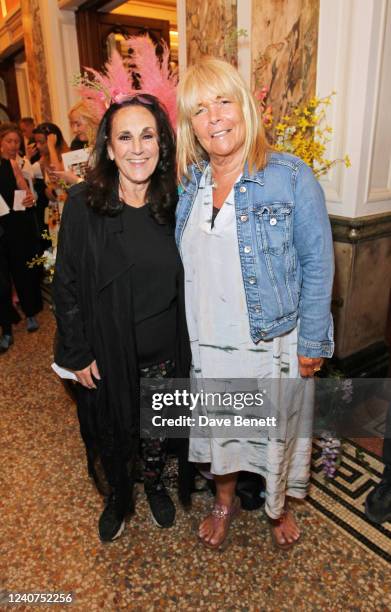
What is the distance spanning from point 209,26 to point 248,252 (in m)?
2.10

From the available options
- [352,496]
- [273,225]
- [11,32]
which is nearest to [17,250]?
[273,225]

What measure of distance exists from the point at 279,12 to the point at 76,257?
5.83ft

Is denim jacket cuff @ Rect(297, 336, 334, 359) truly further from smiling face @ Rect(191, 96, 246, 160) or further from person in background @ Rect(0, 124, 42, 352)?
person in background @ Rect(0, 124, 42, 352)

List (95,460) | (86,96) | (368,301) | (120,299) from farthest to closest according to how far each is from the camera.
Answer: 1. (368,301)
2. (95,460)
3. (86,96)
4. (120,299)

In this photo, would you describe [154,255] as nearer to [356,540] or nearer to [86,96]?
[86,96]

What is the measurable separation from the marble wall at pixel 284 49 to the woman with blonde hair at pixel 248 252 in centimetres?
110

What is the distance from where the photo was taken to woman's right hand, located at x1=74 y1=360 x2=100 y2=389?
1.61 m

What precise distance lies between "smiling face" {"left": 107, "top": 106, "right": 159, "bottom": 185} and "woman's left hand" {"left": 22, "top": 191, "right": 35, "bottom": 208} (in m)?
2.52

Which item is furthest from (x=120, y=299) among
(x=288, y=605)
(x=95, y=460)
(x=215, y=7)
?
(x=215, y=7)

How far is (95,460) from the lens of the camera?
1864mm

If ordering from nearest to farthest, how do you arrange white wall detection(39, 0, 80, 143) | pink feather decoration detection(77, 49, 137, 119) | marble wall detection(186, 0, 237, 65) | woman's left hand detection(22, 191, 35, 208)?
1. pink feather decoration detection(77, 49, 137, 119)
2. marble wall detection(186, 0, 237, 65)
3. woman's left hand detection(22, 191, 35, 208)
4. white wall detection(39, 0, 80, 143)

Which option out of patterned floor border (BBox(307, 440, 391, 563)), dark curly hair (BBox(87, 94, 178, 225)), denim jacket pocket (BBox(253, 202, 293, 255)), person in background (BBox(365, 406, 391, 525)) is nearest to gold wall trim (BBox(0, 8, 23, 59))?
dark curly hair (BBox(87, 94, 178, 225))

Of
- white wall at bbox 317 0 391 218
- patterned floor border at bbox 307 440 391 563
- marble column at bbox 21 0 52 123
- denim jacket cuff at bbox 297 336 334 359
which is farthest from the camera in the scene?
marble column at bbox 21 0 52 123

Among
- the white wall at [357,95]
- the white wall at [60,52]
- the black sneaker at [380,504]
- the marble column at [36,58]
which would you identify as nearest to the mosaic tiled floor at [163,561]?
the black sneaker at [380,504]
